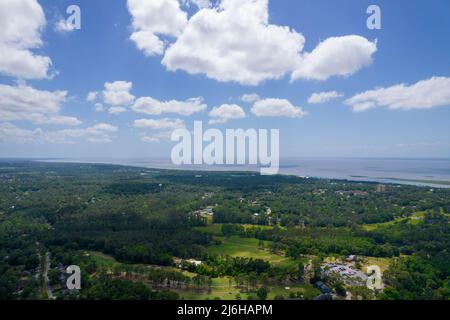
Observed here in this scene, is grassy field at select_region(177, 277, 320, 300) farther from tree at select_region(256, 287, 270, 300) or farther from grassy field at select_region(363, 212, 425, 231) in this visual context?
grassy field at select_region(363, 212, 425, 231)

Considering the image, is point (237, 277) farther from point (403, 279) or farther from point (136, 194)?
point (136, 194)

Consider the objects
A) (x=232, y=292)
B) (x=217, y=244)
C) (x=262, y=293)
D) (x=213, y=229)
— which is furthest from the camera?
(x=213, y=229)

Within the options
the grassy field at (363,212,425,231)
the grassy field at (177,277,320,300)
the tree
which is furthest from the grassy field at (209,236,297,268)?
the grassy field at (363,212,425,231)

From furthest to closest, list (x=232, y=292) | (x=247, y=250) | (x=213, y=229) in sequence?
(x=213, y=229), (x=247, y=250), (x=232, y=292)

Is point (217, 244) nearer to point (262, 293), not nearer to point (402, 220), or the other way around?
point (262, 293)

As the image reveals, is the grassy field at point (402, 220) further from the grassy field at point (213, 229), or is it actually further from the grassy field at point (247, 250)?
the grassy field at point (247, 250)

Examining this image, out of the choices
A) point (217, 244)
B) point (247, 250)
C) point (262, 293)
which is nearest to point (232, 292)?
point (262, 293)

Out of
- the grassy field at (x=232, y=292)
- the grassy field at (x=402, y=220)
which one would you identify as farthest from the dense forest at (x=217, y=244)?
the grassy field at (x=402, y=220)
